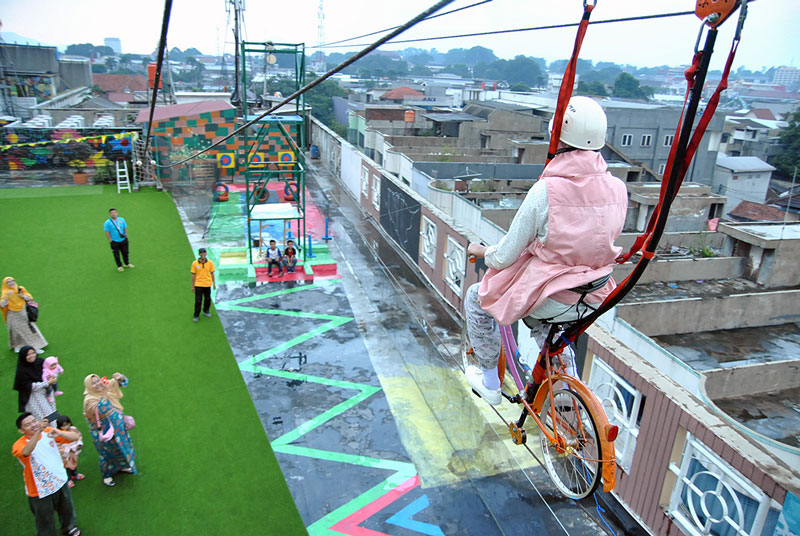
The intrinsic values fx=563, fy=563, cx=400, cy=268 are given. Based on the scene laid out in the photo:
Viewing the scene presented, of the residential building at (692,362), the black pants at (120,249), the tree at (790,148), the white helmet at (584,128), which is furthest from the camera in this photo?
the tree at (790,148)

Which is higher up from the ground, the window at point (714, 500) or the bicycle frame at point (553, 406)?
the bicycle frame at point (553, 406)

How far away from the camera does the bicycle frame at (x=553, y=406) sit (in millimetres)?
3557

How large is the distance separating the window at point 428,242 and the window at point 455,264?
105 cm

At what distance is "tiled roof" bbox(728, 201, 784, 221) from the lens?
28.3m

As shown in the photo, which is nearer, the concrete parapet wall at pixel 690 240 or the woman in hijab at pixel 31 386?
the woman in hijab at pixel 31 386

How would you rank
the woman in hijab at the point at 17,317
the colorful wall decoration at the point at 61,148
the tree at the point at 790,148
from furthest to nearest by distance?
the tree at the point at 790,148
the colorful wall decoration at the point at 61,148
the woman in hijab at the point at 17,317

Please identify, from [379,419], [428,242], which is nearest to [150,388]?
[379,419]

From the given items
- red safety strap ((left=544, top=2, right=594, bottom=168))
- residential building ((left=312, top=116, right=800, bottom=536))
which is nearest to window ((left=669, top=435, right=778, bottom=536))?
residential building ((left=312, top=116, right=800, bottom=536))

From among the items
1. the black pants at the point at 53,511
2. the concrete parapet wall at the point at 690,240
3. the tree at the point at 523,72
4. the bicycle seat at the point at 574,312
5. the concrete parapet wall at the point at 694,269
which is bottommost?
the black pants at the point at 53,511

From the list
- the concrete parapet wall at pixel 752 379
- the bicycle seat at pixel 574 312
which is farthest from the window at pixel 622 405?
the bicycle seat at pixel 574 312

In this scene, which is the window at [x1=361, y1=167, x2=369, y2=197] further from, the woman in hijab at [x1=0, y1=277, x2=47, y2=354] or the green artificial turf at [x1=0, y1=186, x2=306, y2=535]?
the woman in hijab at [x1=0, y1=277, x2=47, y2=354]

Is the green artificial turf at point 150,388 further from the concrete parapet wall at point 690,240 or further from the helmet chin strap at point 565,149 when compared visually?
the concrete parapet wall at point 690,240

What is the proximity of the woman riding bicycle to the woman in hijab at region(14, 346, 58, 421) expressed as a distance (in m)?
7.70

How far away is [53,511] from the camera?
7078mm
